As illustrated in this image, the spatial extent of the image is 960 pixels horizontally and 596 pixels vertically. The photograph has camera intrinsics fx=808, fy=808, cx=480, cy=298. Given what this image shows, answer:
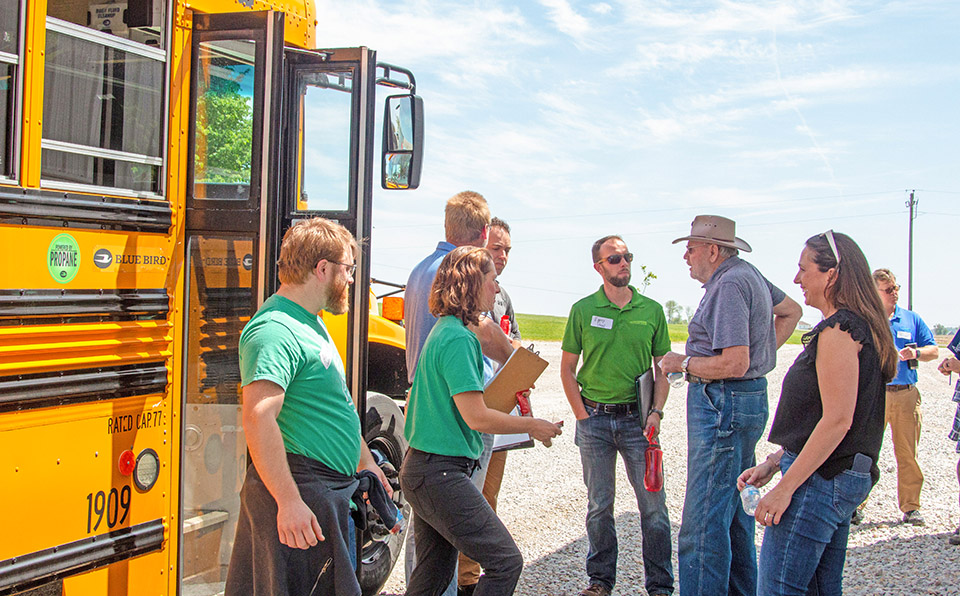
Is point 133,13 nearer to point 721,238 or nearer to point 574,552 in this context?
point 721,238

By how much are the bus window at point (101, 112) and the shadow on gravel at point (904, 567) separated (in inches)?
182

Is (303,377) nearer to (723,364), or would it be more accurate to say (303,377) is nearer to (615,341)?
(723,364)

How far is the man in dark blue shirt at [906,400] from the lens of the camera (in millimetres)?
6418

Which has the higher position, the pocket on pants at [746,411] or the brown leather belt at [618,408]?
the pocket on pants at [746,411]

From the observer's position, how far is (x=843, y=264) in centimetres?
303

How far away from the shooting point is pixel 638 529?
6.23m

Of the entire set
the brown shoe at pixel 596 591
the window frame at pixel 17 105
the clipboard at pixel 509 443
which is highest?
the window frame at pixel 17 105

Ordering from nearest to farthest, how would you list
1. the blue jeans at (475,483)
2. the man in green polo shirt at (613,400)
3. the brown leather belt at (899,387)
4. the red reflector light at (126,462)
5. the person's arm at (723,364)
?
the red reflector light at (126,462), the blue jeans at (475,483), the person's arm at (723,364), the man in green polo shirt at (613,400), the brown leather belt at (899,387)

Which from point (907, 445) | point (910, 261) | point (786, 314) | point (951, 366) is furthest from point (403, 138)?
point (910, 261)

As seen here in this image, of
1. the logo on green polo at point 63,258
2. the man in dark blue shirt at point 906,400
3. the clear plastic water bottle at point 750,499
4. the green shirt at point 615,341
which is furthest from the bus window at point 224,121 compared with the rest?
the man in dark blue shirt at point 906,400

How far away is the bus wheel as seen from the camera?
15.2ft

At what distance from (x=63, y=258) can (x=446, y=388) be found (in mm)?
1457

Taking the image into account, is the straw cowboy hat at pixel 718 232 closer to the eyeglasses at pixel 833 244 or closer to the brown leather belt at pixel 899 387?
the eyeglasses at pixel 833 244

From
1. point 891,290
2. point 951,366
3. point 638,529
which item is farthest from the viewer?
point 891,290
